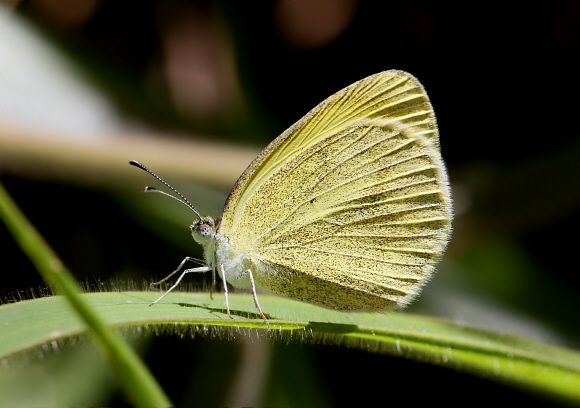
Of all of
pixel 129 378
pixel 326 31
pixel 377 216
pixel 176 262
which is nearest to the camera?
pixel 129 378

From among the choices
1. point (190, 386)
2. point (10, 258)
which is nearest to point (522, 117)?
point (190, 386)

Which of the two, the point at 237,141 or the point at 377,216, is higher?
the point at 237,141

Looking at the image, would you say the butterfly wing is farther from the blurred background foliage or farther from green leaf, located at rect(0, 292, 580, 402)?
the blurred background foliage

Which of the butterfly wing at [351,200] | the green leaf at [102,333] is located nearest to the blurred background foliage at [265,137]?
the butterfly wing at [351,200]

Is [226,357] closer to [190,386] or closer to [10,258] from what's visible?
[190,386]

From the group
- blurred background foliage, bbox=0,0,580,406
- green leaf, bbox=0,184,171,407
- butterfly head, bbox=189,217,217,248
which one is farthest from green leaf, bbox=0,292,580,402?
blurred background foliage, bbox=0,0,580,406

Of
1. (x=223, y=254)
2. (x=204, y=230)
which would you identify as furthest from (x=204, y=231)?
(x=223, y=254)
